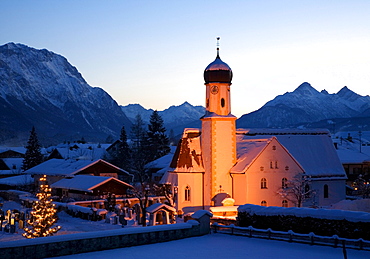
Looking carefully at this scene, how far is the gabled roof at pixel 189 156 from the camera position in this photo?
4766cm

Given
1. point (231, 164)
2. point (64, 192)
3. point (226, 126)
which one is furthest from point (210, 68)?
point (64, 192)

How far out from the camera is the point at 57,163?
6700 cm

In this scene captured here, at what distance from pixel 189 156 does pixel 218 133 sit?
330 cm

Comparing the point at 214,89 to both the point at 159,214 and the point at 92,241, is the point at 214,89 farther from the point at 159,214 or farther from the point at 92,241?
the point at 92,241

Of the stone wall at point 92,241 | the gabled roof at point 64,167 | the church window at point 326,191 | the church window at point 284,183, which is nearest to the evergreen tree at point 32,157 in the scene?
the gabled roof at point 64,167

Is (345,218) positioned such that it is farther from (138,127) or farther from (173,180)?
(138,127)

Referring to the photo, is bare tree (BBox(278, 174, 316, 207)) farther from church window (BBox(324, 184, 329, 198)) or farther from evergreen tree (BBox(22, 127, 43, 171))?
evergreen tree (BBox(22, 127, 43, 171))

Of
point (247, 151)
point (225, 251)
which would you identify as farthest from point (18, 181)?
point (225, 251)

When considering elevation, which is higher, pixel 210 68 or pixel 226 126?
pixel 210 68

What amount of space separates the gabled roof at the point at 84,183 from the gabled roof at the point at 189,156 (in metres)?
8.35

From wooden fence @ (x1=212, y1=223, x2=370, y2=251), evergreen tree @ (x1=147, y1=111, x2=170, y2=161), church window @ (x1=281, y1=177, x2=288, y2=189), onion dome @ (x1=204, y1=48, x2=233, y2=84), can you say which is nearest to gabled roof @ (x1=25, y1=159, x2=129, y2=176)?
onion dome @ (x1=204, y1=48, x2=233, y2=84)

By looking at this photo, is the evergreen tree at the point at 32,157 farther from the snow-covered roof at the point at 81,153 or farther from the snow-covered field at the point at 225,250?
the snow-covered field at the point at 225,250

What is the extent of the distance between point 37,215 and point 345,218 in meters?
18.6

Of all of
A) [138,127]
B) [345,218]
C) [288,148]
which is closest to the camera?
[345,218]
